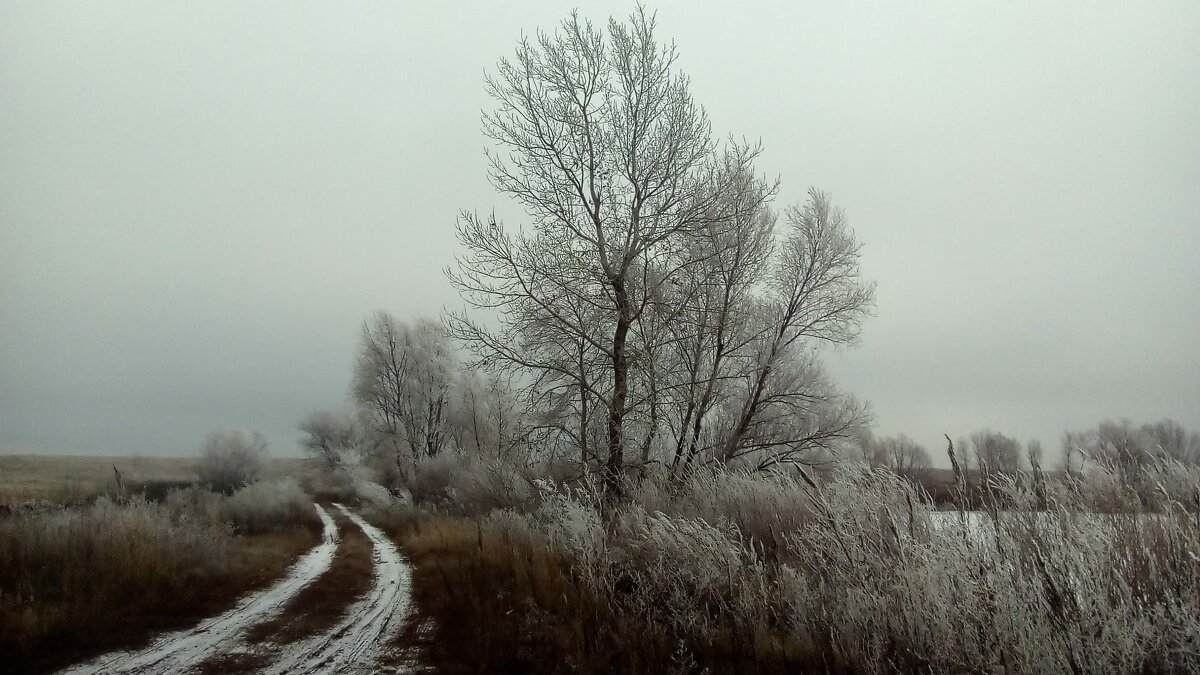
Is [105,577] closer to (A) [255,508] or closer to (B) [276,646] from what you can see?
(B) [276,646]

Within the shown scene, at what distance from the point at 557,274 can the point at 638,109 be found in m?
3.61

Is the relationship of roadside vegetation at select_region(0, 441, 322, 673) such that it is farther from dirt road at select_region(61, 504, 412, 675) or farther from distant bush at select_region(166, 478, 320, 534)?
distant bush at select_region(166, 478, 320, 534)

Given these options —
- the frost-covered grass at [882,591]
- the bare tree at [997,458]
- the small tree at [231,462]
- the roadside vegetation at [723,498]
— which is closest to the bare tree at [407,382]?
the small tree at [231,462]

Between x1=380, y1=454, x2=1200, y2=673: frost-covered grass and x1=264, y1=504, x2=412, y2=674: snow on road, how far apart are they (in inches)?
26.4

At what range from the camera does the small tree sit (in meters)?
30.0

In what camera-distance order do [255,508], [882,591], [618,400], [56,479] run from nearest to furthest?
1. [882,591]
2. [618,400]
3. [56,479]
4. [255,508]

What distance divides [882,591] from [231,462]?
35911mm

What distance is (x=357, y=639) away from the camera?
6.23 m

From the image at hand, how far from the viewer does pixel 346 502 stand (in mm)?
39188

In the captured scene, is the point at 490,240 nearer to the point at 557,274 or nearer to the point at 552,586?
the point at 557,274

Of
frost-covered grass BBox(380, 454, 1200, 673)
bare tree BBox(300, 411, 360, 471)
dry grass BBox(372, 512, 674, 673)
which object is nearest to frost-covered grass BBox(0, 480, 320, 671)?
dry grass BBox(372, 512, 674, 673)

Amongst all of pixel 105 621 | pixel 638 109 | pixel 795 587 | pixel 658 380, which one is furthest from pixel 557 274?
pixel 105 621

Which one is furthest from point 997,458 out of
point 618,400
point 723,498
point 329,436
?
point 329,436

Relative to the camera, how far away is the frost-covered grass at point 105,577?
580 centimetres
